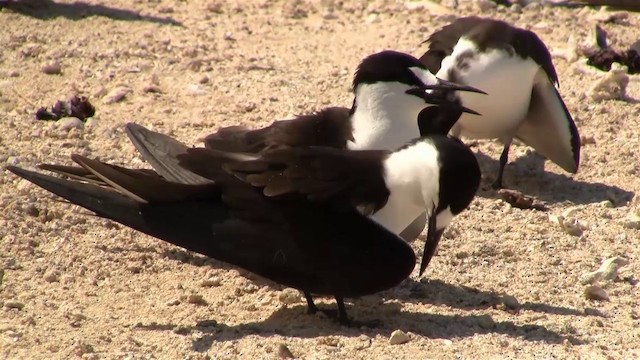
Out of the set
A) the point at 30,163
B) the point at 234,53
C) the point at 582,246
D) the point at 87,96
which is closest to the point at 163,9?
the point at 234,53

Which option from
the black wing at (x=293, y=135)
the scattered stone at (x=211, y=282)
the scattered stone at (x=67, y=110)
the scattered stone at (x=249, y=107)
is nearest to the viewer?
the scattered stone at (x=211, y=282)

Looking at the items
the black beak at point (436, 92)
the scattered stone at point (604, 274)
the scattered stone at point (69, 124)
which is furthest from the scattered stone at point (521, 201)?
the scattered stone at point (69, 124)

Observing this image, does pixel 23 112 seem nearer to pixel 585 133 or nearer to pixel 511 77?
pixel 511 77

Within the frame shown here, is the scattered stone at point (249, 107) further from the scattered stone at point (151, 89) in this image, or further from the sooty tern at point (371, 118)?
the sooty tern at point (371, 118)

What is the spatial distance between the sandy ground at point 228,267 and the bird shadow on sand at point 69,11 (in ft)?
0.06

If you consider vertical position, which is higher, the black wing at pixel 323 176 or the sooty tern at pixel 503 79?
the black wing at pixel 323 176

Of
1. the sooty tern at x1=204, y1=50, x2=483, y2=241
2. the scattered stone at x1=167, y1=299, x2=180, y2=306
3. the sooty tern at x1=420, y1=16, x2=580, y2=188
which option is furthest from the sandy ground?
the sooty tern at x1=204, y1=50, x2=483, y2=241

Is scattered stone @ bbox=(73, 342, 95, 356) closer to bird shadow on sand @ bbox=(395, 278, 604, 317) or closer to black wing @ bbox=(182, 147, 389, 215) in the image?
black wing @ bbox=(182, 147, 389, 215)

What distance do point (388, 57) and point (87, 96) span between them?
213cm

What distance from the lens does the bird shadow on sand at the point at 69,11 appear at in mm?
8398

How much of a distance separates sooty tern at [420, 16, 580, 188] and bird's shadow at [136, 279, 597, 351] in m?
1.57

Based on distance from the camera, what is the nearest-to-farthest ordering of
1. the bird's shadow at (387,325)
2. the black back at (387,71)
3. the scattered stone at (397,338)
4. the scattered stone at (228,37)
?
the scattered stone at (397,338)
the bird's shadow at (387,325)
the black back at (387,71)
the scattered stone at (228,37)

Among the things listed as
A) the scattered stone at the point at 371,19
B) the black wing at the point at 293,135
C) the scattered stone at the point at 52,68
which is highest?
the black wing at the point at 293,135

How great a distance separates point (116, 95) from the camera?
7.21m
